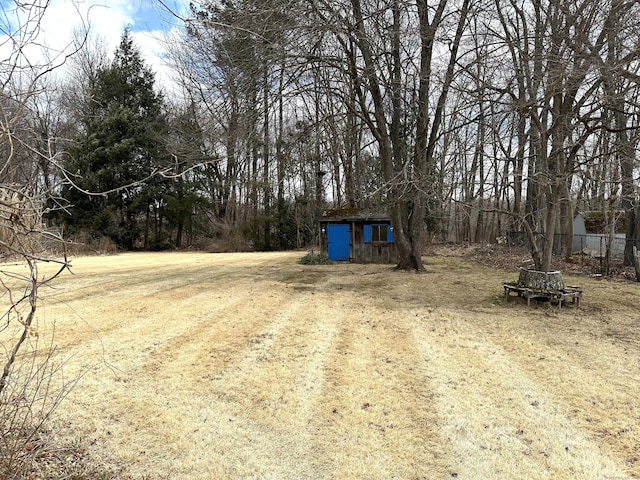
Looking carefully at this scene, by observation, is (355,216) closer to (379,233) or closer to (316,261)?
(379,233)

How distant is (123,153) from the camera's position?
2483cm

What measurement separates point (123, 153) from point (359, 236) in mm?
16084

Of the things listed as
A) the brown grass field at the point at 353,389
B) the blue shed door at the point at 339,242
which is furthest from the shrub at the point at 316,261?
the brown grass field at the point at 353,389

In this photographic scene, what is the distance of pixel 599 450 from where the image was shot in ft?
10.2

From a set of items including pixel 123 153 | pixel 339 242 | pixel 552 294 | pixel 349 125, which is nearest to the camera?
pixel 552 294

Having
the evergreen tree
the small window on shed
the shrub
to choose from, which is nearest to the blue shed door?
the shrub

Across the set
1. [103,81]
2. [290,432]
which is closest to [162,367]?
[290,432]

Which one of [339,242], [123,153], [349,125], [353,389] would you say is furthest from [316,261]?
[123,153]

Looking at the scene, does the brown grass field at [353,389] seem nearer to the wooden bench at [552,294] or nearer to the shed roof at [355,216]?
the wooden bench at [552,294]

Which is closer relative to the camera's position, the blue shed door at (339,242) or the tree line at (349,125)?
the tree line at (349,125)

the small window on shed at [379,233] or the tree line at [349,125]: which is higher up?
the tree line at [349,125]

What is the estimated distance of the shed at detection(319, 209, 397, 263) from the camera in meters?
16.8

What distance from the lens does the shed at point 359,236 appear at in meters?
16.8

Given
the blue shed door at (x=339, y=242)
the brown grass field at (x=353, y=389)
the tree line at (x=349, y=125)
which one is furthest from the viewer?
the blue shed door at (x=339, y=242)
